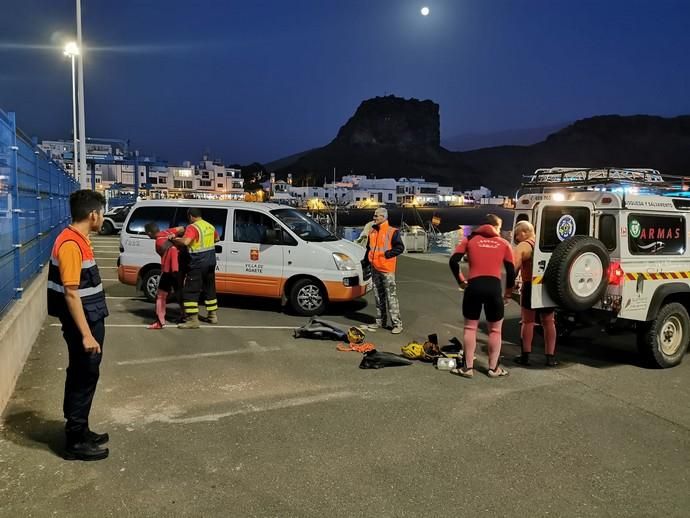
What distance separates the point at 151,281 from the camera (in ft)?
30.7

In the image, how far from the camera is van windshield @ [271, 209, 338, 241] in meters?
8.95

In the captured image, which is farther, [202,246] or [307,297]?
[307,297]

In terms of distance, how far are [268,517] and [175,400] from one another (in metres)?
2.15

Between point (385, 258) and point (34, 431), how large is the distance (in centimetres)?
491

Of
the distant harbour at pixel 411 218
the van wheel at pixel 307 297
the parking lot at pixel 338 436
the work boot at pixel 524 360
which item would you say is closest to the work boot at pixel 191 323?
the parking lot at pixel 338 436

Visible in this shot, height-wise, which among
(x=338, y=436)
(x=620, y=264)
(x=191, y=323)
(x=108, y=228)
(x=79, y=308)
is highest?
(x=108, y=228)

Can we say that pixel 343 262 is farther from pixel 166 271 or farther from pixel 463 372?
pixel 463 372

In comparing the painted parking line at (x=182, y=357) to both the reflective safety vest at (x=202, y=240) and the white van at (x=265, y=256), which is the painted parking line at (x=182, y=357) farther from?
the white van at (x=265, y=256)

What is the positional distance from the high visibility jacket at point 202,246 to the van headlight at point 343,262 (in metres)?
2.00

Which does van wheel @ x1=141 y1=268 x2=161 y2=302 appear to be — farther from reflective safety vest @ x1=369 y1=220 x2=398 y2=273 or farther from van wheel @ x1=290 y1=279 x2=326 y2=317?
reflective safety vest @ x1=369 y1=220 x2=398 y2=273

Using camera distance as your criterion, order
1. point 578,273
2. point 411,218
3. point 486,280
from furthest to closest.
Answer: point 411,218, point 578,273, point 486,280

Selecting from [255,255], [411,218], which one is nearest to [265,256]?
[255,255]

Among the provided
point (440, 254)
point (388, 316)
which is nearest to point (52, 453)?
point (388, 316)

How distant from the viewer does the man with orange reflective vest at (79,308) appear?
3449mm
